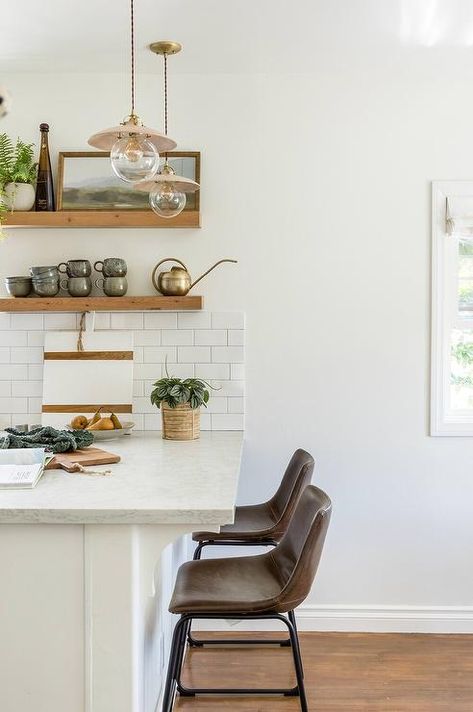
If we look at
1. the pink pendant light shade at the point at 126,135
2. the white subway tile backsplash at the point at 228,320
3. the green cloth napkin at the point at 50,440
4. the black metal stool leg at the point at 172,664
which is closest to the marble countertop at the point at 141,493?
the green cloth napkin at the point at 50,440

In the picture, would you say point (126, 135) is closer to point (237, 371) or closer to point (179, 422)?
point (179, 422)

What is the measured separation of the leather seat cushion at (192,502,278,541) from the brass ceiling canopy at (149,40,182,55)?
2.06 metres

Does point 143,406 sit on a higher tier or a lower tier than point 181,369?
lower

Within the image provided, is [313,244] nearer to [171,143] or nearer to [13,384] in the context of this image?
[171,143]

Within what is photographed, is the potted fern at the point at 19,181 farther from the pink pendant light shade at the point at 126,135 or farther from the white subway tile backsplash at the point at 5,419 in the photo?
the pink pendant light shade at the point at 126,135

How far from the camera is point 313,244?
3.78 meters

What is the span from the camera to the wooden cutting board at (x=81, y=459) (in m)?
2.78

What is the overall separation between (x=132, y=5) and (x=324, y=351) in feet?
5.99

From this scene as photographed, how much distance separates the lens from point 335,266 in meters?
3.78

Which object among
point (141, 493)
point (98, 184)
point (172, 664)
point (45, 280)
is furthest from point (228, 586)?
point (98, 184)

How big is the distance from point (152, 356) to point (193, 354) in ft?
0.68

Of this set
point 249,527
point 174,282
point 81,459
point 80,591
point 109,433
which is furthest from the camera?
point 174,282

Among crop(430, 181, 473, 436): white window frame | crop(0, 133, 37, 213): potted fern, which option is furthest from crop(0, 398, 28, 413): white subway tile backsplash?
crop(430, 181, 473, 436): white window frame

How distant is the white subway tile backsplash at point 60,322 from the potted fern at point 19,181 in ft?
1.80
